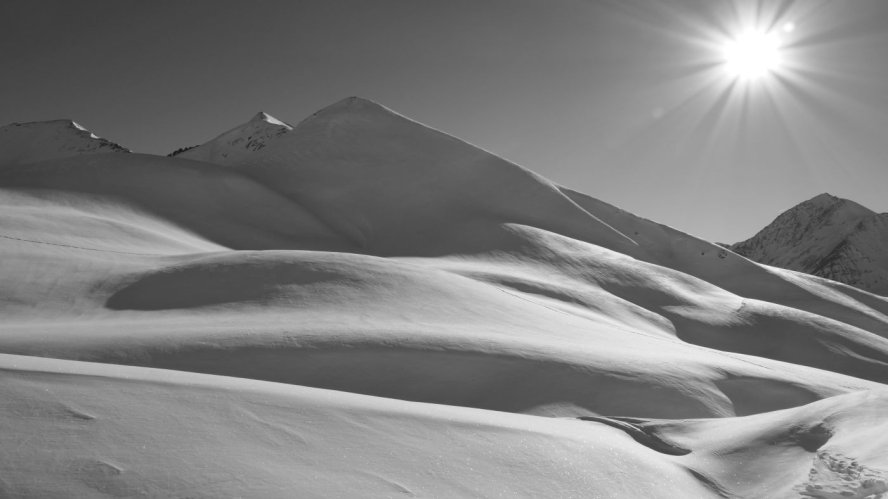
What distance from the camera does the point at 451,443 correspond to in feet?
18.7

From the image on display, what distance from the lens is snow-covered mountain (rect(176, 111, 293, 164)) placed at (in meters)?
68.5

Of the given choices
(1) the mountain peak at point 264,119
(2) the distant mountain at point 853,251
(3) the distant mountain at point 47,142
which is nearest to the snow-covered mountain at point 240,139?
(1) the mountain peak at point 264,119

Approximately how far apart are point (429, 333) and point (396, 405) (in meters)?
6.35

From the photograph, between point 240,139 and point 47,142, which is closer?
point 240,139

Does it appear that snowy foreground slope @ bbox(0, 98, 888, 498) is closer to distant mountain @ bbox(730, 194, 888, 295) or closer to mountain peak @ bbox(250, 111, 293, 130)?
mountain peak @ bbox(250, 111, 293, 130)

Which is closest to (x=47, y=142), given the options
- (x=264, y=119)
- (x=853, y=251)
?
(x=264, y=119)

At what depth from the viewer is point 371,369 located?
11.3 metres

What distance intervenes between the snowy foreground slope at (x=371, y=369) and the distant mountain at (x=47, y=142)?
51.8 metres

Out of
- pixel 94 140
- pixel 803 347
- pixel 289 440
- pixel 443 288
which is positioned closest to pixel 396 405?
pixel 289 440

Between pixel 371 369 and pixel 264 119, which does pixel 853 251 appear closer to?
pixel 264 119

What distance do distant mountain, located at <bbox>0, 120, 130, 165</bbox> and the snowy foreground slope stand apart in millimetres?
51756

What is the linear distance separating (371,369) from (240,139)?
220 ft

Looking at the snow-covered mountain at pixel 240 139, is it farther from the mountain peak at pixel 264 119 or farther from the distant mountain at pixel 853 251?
the distant mountain at pixel 853 251

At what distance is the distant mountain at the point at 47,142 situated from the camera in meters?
78.1
